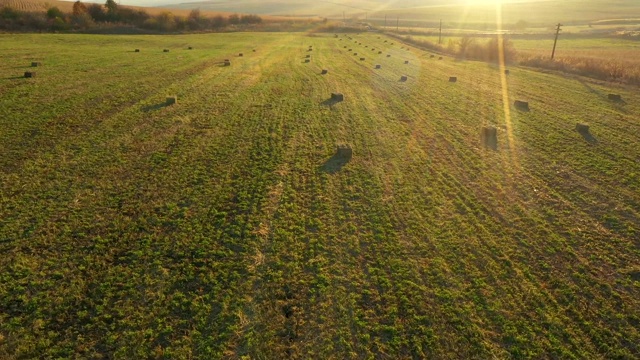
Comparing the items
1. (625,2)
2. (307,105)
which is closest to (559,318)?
(307,105)

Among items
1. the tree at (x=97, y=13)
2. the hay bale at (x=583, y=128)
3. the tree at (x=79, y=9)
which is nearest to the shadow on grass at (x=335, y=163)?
the hay bale at (x=583, y=128)

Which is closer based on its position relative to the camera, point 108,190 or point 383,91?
point 108,190

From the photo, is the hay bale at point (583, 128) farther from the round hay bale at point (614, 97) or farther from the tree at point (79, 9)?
the tree at point (79, 9)

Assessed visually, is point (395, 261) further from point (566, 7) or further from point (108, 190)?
point (566, 7)

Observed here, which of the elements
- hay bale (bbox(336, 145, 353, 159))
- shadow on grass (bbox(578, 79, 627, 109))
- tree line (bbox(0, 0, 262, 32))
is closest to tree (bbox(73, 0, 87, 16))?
tree line (bbox(0, 0, 262, 32))

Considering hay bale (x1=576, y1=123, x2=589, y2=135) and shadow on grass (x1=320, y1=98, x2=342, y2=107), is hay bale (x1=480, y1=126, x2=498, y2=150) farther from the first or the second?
shadow on grass (x1=320, y1=98, x2=342, y2=107)

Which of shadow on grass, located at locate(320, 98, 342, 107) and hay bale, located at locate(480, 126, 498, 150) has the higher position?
shadow on grass, located at locate(320, 98, 342, 107)
